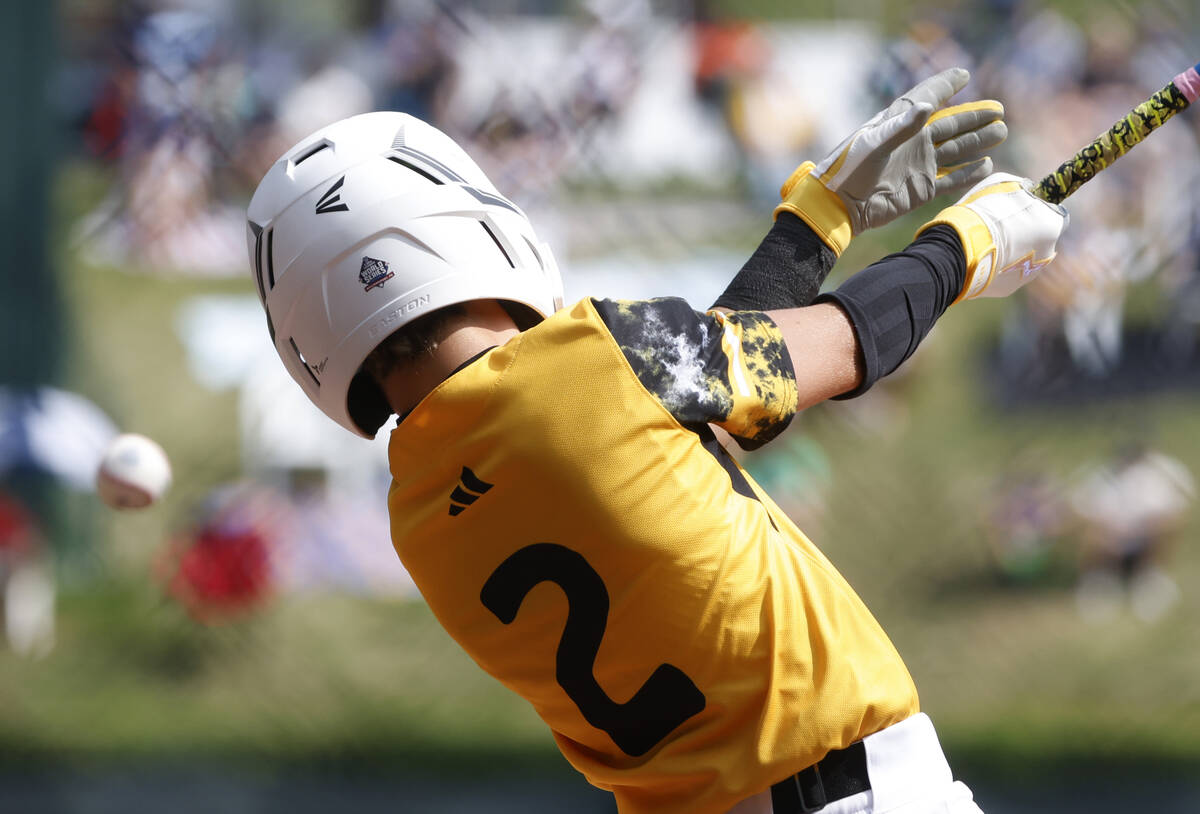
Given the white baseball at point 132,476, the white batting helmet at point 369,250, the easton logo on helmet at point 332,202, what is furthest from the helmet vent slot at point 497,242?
the white baseball at point 132,476

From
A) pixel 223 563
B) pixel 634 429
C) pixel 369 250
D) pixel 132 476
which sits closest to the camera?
pixel 634 429

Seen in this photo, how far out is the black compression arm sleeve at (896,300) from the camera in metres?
1.85

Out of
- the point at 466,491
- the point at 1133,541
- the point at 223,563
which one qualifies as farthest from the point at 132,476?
the point at 1133,541

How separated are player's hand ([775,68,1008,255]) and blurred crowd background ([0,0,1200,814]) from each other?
2.96 metres

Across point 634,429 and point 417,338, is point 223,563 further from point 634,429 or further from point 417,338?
point 634,429

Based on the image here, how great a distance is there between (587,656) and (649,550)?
210 mm

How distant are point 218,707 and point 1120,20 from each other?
464cm

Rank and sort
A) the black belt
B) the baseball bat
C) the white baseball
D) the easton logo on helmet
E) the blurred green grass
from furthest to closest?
the blurred green grass
the white baseball
the baseball bat
the easton logo on helmet
the black belt

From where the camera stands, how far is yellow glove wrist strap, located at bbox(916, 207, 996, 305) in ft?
6.59

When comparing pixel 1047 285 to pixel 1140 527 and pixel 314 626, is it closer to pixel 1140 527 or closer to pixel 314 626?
pixel 1140 527

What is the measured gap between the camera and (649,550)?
1724 millimetres

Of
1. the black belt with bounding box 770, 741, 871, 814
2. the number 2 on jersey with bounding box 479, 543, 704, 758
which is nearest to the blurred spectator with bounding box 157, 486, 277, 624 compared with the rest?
the number 2 on jersey with bounding box 479, 543, 704, 758

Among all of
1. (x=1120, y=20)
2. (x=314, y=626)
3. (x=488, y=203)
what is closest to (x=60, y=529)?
(x=314, y=626)

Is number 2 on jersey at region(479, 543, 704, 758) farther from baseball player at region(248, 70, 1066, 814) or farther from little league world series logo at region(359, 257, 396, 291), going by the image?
little league world series logo at region(359, 257, 396, 291)
